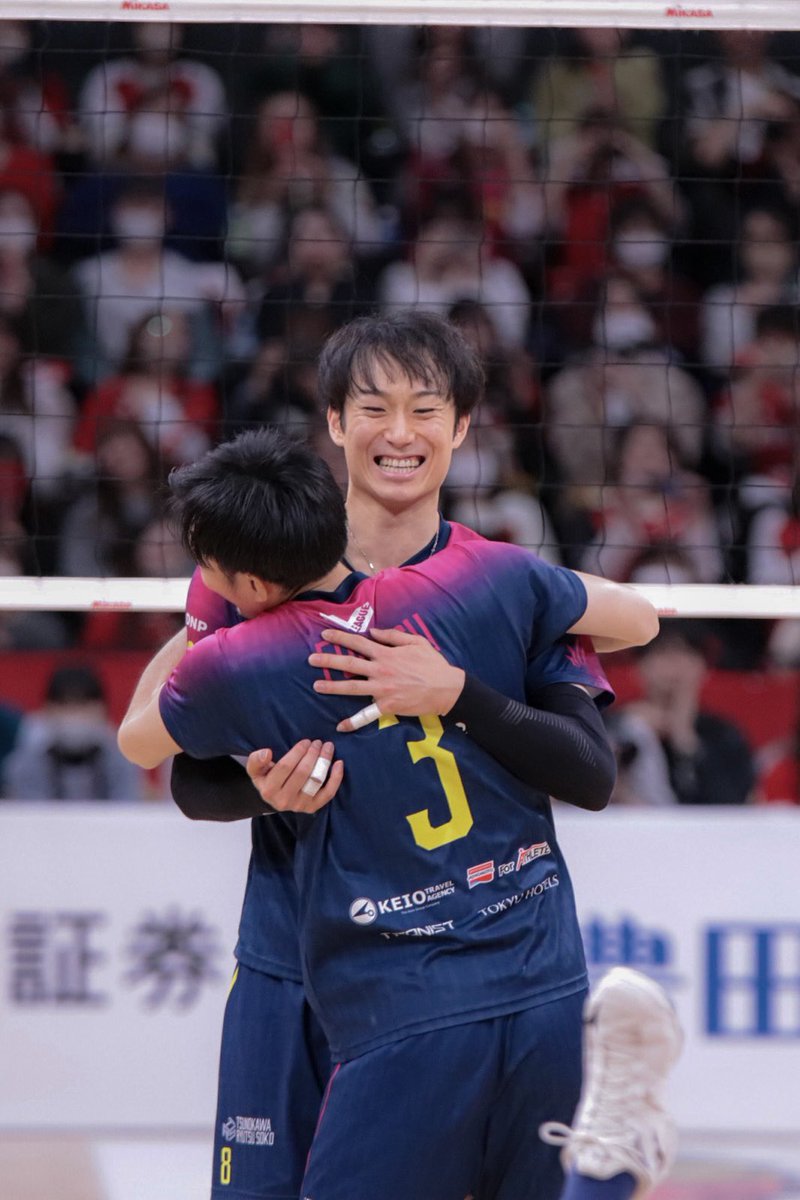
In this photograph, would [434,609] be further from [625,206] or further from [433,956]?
[625,206]

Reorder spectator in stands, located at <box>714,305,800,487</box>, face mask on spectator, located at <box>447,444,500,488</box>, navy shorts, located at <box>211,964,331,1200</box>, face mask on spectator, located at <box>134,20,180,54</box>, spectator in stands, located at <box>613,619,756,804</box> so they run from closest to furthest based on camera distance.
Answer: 1. navy shorts, located at <box>211,964,331,1200</box>
2. spectator in stands, located at <box>613,619,756,804</box>
3. face mask on spectator, located at <box>447,444,500,488</box>
4. spectator in stands, located at <box>714,305,800,487</box>
5. face mask on spectator, located at <box>134,20,180,54</box>

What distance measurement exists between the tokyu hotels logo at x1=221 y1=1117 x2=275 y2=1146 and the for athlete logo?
530mm

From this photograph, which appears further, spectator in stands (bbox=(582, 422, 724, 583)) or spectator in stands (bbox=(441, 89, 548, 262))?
spectator in stands (bbox=(441, 89, 548, 262))

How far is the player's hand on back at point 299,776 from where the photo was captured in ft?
6.63

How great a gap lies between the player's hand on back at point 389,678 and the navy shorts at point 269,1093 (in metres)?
0.59

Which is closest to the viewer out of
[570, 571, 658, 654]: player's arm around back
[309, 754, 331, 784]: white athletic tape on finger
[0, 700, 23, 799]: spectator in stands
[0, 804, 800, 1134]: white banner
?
[309, 754, 331, 784]: white athletic tape on finger

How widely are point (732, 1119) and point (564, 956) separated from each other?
6.64ft

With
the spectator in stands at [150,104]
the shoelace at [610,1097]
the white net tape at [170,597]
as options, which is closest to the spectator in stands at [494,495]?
the white net tape at [170,597]

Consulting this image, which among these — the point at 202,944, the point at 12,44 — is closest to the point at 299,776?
the point at 202,944

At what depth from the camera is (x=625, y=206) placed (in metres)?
6.00

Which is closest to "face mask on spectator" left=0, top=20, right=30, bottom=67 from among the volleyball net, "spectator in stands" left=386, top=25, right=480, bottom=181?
the volleyball net

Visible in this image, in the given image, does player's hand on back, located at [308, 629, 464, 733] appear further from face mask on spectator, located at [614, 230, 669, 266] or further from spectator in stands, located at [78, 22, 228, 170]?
spectator in stands, located at [78, 22, 228, 170]

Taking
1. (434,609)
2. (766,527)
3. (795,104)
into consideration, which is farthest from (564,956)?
(795,104)

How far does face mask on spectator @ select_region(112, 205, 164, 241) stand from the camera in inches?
236
